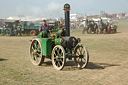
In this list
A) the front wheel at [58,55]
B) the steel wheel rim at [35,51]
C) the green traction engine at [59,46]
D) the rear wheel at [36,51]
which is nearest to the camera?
the front wheel at [58,55]

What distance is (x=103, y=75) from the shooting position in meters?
6.32

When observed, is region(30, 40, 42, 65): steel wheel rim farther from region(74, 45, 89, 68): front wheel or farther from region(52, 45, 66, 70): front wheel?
region(74, 45, 89, 68): front wheel

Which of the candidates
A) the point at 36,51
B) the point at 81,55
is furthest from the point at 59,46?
the point at 36,51

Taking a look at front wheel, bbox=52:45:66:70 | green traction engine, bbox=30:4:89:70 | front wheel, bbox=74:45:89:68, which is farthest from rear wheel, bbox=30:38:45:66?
front wheel, bbox=74:45:89:68

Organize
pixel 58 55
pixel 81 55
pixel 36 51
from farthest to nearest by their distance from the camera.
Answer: pixel 36 51 < pixel 81 55 < pixel 58 55

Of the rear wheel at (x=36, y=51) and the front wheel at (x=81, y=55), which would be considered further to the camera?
the rear wheel at (x=36, y=51)

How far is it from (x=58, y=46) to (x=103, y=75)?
5.65 ft

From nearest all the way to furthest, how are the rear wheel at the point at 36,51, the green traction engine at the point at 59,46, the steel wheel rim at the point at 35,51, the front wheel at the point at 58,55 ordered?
the front wheel at the point at 58,55, the green traction engine at the point at 59,46, the rear wheel at the point at 36,51, the steel wheel rim at the point at 35,51

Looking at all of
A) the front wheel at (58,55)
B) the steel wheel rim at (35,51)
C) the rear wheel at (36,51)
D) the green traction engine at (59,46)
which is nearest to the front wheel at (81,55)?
the green traction engine at (59,46)

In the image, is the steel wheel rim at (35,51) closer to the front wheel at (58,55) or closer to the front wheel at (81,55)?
the front wheel at (58,55)

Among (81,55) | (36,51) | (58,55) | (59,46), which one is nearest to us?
(59,46)

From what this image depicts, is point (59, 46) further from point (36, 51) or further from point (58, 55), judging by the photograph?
point (36, 51)

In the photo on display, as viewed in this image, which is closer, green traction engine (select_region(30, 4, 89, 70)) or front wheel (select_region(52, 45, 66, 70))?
front wheel (select_region(52, 45, 66, 70))

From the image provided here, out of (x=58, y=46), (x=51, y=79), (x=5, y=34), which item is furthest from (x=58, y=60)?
(x=5, y=34)
